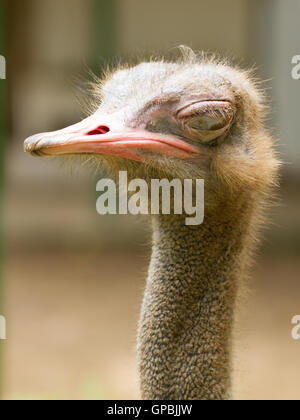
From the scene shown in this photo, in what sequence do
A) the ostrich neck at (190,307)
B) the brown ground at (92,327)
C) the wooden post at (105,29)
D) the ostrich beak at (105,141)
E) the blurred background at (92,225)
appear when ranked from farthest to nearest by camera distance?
the wooden post at (105,29) → the blurred background at (92,225) → the brown ground at (92,327) → the ostrich neck at (190,307) → the ostrich beak at (105,141)

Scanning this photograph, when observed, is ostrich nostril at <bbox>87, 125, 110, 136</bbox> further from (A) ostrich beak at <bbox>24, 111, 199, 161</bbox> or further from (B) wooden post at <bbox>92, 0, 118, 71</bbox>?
(B) wooden post at <bbox>92, 0, 118, 71</bbox>

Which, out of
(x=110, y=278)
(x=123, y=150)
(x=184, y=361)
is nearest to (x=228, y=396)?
(x=184, y=361)

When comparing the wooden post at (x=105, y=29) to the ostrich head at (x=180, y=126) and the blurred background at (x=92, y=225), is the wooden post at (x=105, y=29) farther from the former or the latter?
the ostrich head at (x=180, y=126)

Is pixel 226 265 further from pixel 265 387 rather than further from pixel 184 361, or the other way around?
pixel 265 387

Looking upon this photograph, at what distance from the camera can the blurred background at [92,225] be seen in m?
4.17

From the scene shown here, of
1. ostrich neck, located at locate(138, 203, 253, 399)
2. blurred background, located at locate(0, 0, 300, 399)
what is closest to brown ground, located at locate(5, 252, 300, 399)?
blurred background, located at locate(0, 0, 300, 399)

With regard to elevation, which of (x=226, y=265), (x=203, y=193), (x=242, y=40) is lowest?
(x=226, y=265)

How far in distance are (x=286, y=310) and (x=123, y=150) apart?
12.8 ft

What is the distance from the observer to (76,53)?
741cm

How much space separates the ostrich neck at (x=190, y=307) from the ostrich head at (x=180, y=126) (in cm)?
12

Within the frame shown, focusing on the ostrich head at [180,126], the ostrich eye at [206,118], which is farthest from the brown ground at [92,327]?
the ostrich eye at [206,118]

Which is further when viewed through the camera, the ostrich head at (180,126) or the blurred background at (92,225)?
the blurred background at (92,225)

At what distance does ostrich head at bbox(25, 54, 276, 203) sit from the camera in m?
1.45

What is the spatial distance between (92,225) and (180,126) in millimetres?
5235
